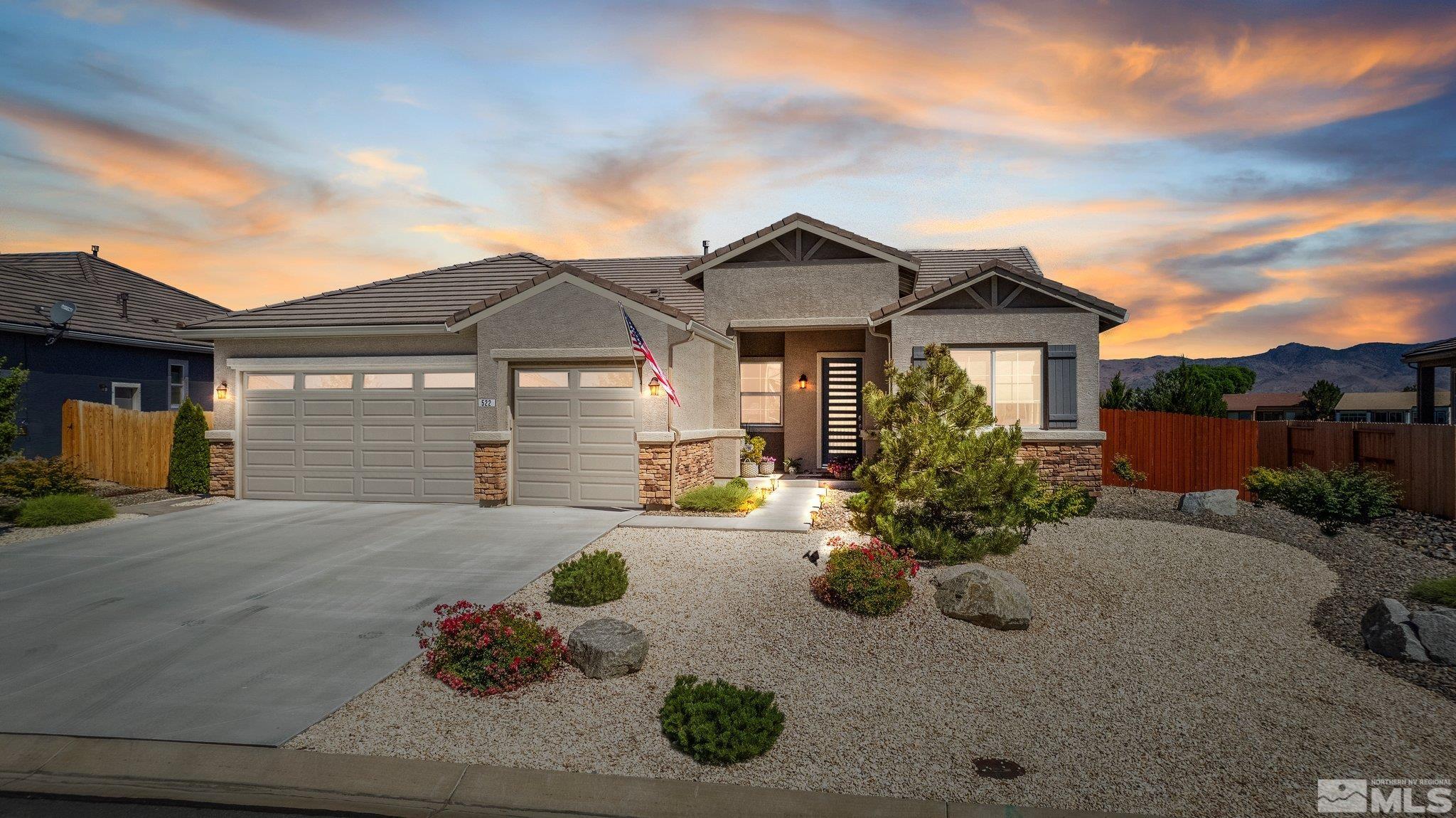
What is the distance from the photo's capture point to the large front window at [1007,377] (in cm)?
1495

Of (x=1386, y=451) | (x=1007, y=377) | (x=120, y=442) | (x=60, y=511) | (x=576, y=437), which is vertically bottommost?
(x=60, y=511)

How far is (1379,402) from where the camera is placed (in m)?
60.8

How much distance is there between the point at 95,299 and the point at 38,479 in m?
13.1

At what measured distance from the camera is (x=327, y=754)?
5.07 meters

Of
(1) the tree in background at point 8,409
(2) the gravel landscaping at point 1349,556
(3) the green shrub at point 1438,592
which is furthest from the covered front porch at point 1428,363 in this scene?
(1) the tree in background at point 8,409

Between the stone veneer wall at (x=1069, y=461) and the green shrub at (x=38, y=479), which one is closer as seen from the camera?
the green shrub at (x=38, y=479)

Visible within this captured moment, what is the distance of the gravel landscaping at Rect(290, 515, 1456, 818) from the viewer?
496 cm

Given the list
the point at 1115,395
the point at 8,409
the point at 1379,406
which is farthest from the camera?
the point at 1379,406

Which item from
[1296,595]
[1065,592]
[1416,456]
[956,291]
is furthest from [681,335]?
[1416,456]

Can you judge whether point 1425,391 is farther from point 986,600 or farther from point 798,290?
point 986,600

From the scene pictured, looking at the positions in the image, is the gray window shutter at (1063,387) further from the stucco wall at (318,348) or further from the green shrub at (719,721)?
the green shrub at (719,721)

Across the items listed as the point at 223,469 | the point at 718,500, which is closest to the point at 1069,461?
the point at 718,500

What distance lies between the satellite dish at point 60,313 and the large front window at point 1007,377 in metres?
22.0

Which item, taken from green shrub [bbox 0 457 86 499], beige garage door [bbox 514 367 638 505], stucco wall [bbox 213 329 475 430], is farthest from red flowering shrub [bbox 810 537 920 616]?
green shrub [bbox 0 457 86 499]
